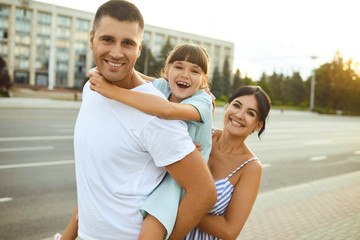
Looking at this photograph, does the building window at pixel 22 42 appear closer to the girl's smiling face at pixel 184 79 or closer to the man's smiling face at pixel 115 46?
the girl's smiling face at pixel 184 79

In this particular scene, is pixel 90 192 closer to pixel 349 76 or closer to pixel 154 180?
pixel 154 180

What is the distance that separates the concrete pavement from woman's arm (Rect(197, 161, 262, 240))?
2823mm

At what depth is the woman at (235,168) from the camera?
203 centimetres

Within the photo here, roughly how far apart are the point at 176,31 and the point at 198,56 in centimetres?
8357

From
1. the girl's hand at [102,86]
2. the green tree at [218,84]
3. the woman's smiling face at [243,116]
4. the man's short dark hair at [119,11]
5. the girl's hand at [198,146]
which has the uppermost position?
the green tree at [218,84]

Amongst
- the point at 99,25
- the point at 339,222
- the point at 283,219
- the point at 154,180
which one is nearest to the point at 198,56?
the point at 99,25

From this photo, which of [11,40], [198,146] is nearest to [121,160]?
[198,146]

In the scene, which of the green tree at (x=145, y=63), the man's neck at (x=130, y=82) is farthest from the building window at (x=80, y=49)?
the man's neck at (x=130, y=82)

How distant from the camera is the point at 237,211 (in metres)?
2.09

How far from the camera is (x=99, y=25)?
4.99 feet

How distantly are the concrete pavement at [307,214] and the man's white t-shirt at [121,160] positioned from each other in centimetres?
361

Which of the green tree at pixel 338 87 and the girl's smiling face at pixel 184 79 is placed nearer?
the girl's smiling face at pixel 184 79

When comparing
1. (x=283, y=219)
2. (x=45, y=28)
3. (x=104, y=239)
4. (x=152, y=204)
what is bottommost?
(x=283, y=219)

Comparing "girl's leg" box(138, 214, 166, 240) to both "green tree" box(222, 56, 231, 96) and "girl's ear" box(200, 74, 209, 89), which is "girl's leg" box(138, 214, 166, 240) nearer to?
"girl's ear" box(200, 74, 209, 89)
